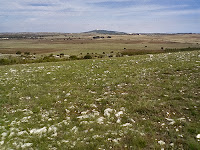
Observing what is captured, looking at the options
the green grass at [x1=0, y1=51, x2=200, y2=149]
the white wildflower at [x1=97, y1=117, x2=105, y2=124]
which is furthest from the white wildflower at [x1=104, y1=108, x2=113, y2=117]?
the white wildflower at [x1=97, y1=117, x2=105, y2=124]

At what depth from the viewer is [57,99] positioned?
10.3 m

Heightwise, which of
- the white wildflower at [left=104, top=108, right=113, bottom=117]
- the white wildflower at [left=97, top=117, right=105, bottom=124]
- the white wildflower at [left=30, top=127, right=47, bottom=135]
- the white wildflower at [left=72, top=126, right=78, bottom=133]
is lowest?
the white wildflower at [left=30, top=127, right=47, bottom=135]

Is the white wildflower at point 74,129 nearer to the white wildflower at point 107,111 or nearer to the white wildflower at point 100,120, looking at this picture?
the white wildflower at point 100,120

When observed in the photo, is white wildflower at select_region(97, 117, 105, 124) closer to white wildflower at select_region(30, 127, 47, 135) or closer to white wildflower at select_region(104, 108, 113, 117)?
white wildflower at select_region(104, 108, 113, 117)

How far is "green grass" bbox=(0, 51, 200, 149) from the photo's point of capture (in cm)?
598

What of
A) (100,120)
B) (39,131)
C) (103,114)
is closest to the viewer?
(39,131)

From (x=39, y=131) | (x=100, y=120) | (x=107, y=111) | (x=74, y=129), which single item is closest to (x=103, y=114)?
(x=107, y=111)

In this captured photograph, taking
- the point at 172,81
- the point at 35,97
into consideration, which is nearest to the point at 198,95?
the point at 172,81

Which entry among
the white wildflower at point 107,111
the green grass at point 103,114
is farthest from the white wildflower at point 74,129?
the white wildflower at point 107,111

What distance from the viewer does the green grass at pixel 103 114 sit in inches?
236

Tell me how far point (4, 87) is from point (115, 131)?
10716mm

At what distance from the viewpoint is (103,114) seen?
26.8 ft

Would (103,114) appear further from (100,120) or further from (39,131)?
(39,131)

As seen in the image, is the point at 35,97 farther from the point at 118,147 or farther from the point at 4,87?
the point at 118,147
